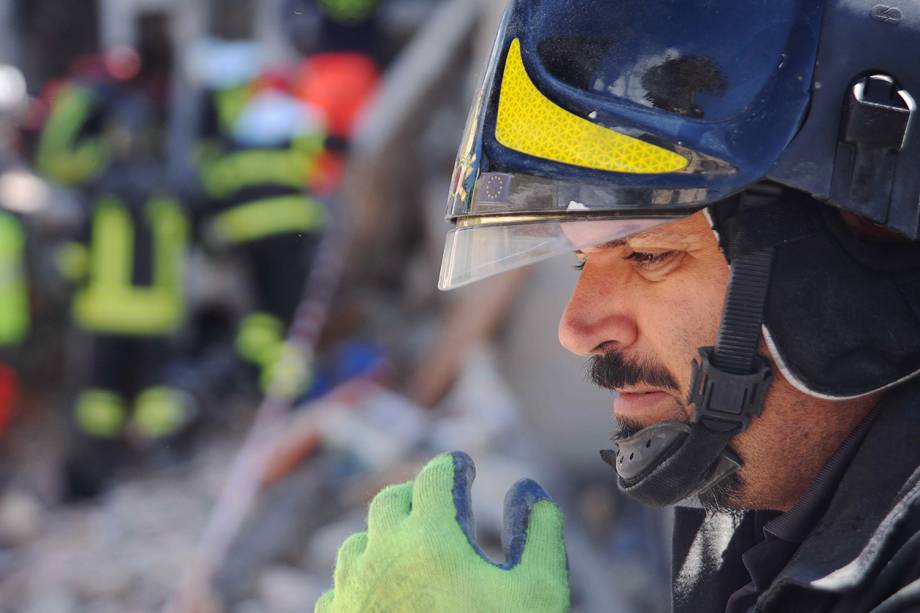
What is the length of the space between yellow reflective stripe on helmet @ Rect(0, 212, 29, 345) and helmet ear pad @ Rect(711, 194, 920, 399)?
639 centimetres

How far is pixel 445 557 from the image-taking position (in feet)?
5.52

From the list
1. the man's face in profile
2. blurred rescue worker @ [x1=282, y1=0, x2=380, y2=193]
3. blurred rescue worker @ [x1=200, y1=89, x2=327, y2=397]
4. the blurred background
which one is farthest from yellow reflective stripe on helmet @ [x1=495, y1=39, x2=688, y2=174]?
blurred rescue worker @ [x1=282, y1=0, x2=380, y2=193]

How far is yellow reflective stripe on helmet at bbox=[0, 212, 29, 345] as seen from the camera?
7402 millimetres

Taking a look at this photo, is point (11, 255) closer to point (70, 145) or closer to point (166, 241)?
point (166, 241)

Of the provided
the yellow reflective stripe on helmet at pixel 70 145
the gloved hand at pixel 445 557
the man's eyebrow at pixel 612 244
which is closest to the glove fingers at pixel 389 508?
the gloved hand at pixel 445 557

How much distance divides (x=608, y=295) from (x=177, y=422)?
5883 mm

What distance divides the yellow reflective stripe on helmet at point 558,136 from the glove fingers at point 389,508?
1.76ft

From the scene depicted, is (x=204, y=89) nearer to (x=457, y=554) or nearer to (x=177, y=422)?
(x=177, y=422)

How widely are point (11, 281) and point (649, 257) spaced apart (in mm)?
6290

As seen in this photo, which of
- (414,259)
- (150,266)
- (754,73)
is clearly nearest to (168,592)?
(150,266)

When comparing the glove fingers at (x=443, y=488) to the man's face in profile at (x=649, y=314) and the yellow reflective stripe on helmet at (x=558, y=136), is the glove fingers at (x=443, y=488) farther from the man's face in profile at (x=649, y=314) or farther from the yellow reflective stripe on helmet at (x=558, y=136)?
the yellow reflective stripe on helmet at (x=558, y=136)

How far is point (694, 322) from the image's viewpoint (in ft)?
6.25

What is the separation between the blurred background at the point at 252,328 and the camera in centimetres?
572

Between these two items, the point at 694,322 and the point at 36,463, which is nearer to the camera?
the point at 694,322
